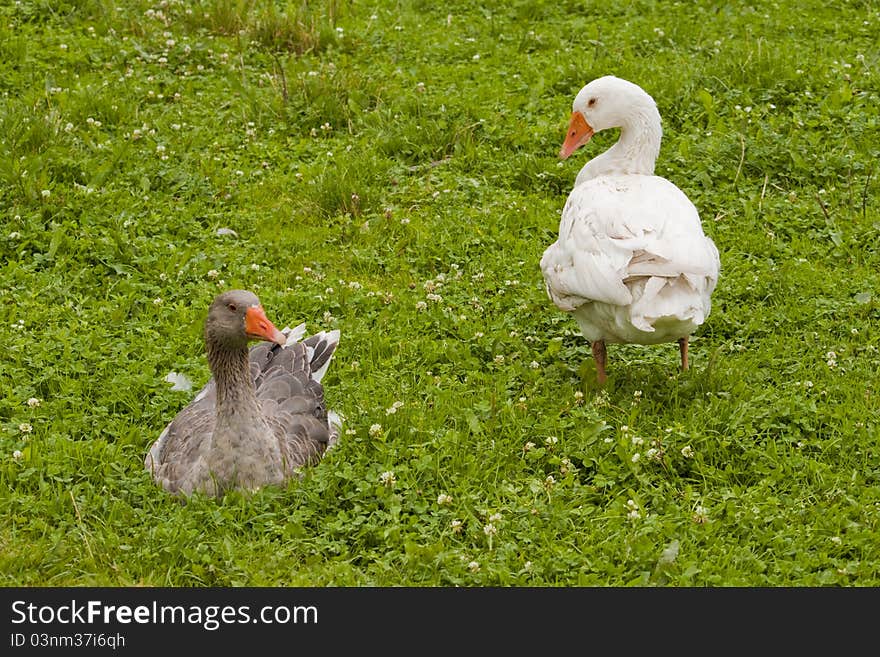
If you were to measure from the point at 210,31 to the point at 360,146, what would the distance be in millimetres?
2527

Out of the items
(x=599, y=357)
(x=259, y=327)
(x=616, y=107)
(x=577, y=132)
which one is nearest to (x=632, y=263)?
(x=599, y=357)

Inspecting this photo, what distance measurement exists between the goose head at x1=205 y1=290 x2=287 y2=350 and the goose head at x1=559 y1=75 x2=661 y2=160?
8.83 ft

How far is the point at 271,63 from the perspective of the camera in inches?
406

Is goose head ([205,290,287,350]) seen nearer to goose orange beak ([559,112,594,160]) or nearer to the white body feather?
the white body feather

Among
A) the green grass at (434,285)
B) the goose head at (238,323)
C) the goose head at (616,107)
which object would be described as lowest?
the green grass at (434,285)

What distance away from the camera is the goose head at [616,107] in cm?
704

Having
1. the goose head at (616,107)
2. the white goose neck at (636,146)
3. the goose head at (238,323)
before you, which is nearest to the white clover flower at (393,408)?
the goose head at (238,323)

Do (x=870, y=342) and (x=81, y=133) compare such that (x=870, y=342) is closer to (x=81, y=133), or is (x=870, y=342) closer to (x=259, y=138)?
(x=259, y=138)

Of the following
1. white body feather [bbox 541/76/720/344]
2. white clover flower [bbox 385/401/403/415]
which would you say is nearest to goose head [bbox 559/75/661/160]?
white body feather [bbox 541/76/720/344]

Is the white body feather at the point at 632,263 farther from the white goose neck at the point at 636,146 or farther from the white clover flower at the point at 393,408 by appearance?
the white clover flower at the point at 393,408

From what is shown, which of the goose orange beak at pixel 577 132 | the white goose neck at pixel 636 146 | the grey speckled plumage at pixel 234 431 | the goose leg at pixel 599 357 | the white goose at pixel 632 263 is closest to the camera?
the grey speckled plumage at pixel 234 431

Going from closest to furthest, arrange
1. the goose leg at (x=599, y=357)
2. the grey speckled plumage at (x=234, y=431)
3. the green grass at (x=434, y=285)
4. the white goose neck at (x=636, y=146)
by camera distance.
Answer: the green grass at (x=434, y=285)
the grey speckled plumage at (x=234, y=431)
the goose leg at (x=599, y=357)
the white goose neck at (x=636, y=146)

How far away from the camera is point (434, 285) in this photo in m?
7.60

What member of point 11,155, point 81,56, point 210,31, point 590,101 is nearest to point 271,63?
point 210,31
